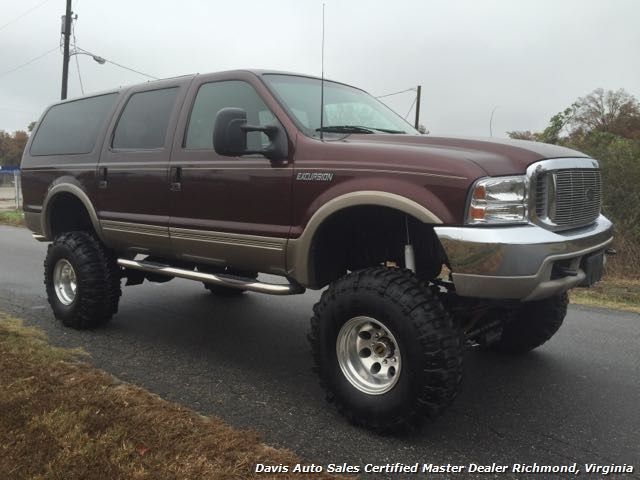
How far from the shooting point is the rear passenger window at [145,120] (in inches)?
183

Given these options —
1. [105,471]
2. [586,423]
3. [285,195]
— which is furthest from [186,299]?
[586,423]

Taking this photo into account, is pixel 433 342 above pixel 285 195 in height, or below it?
below

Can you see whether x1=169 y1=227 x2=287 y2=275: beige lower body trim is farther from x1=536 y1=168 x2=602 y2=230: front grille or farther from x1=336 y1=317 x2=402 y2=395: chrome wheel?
x1=536 y1=168 x2=602 y2=230: front grille

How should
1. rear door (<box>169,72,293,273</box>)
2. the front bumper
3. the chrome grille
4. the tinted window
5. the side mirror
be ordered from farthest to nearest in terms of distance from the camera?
1. the tinted window
2. rear door (<box>169,72,293,273</box>)
3. the side mirror
4. the chrome grille
5. the front bumper

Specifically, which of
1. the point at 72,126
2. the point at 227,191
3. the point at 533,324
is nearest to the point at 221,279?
the point at 227,191

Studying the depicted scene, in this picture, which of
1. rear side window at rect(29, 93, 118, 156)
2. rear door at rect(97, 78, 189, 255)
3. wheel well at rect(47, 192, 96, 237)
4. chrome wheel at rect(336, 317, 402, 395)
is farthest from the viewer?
wheel well at rect(47, 192, 96, 237)

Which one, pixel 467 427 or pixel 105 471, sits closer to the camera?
pixel 105 471

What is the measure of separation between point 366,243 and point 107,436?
1995 mm

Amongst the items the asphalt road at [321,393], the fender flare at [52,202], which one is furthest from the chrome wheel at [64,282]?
the fender flare at [52,202]

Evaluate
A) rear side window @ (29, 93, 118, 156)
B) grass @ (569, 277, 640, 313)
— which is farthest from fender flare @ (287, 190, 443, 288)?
grass @ (569, 277, 640, 313)

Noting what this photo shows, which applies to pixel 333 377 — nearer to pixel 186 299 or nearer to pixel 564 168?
pixel 564 168

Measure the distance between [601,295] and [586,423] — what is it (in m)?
4.46

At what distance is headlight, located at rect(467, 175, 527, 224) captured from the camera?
293 cm

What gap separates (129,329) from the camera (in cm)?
536
